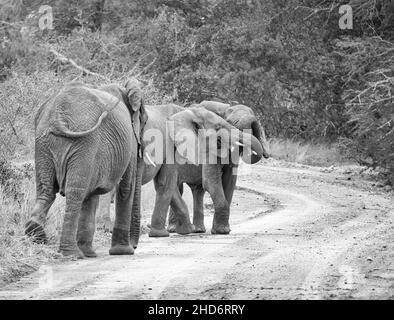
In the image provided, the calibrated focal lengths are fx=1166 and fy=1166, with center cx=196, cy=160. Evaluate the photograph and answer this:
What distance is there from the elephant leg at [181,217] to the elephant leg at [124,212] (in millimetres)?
3817

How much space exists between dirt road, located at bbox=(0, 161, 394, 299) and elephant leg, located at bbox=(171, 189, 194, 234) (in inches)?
20.2

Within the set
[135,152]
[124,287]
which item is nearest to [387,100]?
[135,152]

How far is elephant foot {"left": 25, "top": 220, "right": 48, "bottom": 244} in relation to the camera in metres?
13.6

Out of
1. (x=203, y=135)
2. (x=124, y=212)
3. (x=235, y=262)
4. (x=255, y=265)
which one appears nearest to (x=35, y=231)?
(x=124, y=212)

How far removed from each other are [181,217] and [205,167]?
2.97 ft

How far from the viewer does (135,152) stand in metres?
15.1

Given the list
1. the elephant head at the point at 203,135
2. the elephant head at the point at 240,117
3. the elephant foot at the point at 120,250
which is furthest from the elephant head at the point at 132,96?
the elephant head at the point at 240,117

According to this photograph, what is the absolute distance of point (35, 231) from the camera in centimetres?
1370

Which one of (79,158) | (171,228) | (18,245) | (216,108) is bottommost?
(171,228)

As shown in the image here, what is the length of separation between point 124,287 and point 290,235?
6.74 meters

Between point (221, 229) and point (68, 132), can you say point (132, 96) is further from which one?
point (221, 229)

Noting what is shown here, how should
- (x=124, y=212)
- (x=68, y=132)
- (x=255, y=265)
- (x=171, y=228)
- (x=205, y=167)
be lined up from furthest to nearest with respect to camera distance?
1. (x=171, y=228)
2. (x=205, y=167)
3. (x=124, y=212)
4. (x=68, y=132)
5. (x=255, y=265)

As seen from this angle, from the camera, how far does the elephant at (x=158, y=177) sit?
58.3ft

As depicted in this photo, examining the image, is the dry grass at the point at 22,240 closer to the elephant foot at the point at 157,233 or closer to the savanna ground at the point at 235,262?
the savanna ground at the point at 235,262
